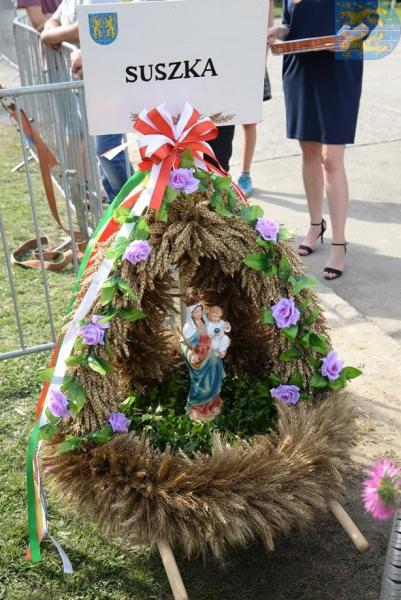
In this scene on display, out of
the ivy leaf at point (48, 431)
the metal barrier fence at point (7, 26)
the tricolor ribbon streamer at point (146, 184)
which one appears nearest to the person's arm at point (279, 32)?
the tricolor ribbon streamer at point (146, 184)

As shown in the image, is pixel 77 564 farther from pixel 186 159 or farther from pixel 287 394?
pixel 186 159

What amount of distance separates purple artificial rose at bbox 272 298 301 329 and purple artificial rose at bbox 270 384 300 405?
0.75ft

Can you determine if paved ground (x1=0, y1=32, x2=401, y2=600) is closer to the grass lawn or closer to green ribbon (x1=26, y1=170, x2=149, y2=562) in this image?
the grass lawn

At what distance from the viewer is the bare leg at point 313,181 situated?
4387 mm

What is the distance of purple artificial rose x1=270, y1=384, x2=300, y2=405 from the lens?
8.13 ft

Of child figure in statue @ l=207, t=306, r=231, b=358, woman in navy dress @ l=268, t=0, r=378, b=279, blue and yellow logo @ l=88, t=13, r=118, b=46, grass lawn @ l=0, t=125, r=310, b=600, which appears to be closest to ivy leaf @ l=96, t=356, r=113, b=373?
child figure in statue @ l=207, t=306, r=231, b=358

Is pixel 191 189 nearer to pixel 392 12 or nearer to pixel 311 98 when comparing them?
pixel 311 98

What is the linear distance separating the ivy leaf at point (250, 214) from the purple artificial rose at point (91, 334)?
0.61 m

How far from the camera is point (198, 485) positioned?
7.09 ft

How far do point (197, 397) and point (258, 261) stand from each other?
53 centimetres

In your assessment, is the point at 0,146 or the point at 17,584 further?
the point at 0,146

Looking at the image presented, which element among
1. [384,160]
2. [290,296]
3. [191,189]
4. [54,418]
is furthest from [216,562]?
[384,160]

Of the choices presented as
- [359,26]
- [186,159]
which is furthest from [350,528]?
[359,26]

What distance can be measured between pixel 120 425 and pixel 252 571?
2.15 feet
